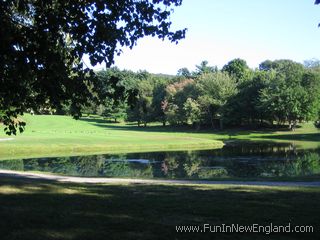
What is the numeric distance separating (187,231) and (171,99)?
88370 millimetres

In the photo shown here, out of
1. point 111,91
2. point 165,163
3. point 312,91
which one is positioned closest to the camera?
point 111,91

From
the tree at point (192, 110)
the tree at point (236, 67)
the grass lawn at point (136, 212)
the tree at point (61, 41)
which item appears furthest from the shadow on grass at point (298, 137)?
the tree at point (61, 41)

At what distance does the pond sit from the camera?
2702 centimetres

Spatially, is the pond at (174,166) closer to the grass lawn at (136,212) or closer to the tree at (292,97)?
the grass lawn at (136,212)

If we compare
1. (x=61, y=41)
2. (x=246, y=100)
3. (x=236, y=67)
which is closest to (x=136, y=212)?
(x=61, y=41)

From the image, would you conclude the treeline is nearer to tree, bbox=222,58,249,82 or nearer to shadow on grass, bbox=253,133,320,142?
A: shadow on grass, bbox=253,133,320,142

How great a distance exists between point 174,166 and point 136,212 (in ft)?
77.5

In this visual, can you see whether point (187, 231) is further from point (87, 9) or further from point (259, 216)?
point (87, 9)

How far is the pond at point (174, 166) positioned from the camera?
2702 cm

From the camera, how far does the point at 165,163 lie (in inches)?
1344

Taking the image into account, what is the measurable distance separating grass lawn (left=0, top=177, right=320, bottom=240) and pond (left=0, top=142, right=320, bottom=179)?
14.1 metres

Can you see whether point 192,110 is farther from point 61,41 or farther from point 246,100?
point 61,41

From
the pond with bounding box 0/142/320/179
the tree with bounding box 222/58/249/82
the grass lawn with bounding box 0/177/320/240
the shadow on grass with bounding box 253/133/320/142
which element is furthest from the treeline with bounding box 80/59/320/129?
the grass lawn with bounding box 0/177/320/240

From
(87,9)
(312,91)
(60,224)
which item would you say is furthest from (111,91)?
(312,91)
